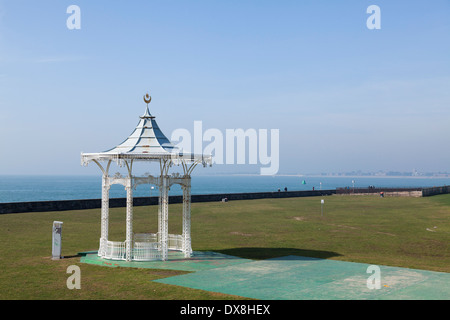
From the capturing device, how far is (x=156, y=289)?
14.3m

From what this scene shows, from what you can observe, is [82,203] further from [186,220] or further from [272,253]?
[272,253]

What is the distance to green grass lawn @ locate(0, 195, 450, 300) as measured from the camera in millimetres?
14638

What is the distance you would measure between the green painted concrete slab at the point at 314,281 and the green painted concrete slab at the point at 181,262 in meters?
0.83

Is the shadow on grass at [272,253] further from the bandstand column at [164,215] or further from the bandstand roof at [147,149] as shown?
the bandstand roof at [147,149]

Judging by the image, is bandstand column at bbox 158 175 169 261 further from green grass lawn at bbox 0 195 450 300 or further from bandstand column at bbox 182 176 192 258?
green grass lawn at bbox 0 195 450 300

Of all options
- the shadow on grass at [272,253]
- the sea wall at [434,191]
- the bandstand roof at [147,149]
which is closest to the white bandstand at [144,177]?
the bandstand roof at [147,149]

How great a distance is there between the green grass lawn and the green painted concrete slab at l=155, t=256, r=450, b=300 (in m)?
1.14

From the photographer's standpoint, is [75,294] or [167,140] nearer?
[75,294]

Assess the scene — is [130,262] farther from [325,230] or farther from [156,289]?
[325,230]

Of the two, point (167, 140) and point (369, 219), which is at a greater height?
point (167, 140)
